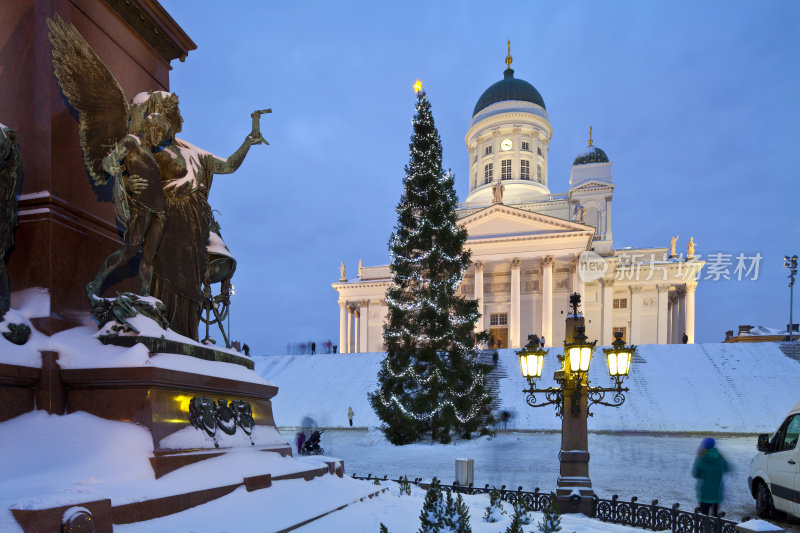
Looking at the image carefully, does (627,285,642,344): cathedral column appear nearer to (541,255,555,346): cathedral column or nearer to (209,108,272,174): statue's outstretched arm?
(541,255,555,346): cathedral column

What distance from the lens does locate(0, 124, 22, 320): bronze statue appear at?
388 cm

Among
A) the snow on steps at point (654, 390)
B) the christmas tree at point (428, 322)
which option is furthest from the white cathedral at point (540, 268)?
the christmas tree at point (428, 322)

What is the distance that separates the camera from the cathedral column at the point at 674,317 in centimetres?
5262

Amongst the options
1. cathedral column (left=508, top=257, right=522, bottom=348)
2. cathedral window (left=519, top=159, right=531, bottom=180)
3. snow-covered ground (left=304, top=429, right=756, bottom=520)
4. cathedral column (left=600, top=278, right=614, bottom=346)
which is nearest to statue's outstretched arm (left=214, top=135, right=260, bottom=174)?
snow-covered ground (left=304, top=429, right=756, bottom=520)

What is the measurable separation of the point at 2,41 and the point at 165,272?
2279 millimetres

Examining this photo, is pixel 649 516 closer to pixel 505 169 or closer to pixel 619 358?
pixel 619 358

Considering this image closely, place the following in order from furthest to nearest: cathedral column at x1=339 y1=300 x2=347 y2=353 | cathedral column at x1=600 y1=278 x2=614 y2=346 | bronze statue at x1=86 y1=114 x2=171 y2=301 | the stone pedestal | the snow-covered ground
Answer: cathedral column at x1=339 y1=300 x2=347 y2=353, cathedral column at x1=600 y1=278 x2=614 y2=346, the snow-covered ground, bronze statue at x1=86 y1=114 x2=171 y2=301, the stone pedestal

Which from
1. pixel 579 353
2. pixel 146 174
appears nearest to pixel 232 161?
pixel 146 174

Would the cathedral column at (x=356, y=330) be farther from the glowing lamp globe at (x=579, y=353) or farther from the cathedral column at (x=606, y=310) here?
the glowing lamp globe at (x=579, y=353)

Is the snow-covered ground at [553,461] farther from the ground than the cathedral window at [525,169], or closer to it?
closer to it

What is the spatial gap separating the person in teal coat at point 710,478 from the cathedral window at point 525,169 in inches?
2211

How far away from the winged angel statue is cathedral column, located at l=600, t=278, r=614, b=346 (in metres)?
48.1

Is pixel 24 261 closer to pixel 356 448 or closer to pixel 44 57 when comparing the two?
pixel 44 57

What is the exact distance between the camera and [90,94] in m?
4.57
